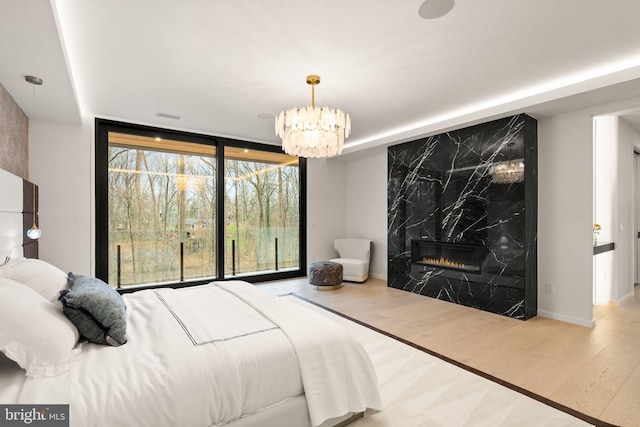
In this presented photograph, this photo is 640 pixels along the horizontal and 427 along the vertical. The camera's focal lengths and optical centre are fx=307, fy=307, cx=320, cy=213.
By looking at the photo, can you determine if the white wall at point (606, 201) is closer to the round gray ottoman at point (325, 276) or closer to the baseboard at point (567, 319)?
the baseboard at point (567, 319)

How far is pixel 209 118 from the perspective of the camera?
4461 mm

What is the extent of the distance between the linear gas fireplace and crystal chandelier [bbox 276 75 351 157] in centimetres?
253

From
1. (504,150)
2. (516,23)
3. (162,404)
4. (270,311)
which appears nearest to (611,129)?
(504,150)

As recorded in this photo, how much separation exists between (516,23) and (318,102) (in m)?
2.15

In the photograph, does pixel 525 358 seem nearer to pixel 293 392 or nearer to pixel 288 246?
pixel 293 392

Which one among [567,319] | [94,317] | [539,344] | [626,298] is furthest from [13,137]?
[626,298]

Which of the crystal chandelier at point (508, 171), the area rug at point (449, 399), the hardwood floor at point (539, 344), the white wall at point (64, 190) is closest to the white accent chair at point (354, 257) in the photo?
the hardwood floor at point (539, 344)

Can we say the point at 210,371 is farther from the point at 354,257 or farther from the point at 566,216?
the point at 354,257

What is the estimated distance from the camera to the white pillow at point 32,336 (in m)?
1.28

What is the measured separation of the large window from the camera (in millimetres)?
4582

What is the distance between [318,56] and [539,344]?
3.43m

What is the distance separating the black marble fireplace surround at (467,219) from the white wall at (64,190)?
15.2ft

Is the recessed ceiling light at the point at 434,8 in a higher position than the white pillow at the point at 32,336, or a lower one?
higher

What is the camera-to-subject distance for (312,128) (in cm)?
297
